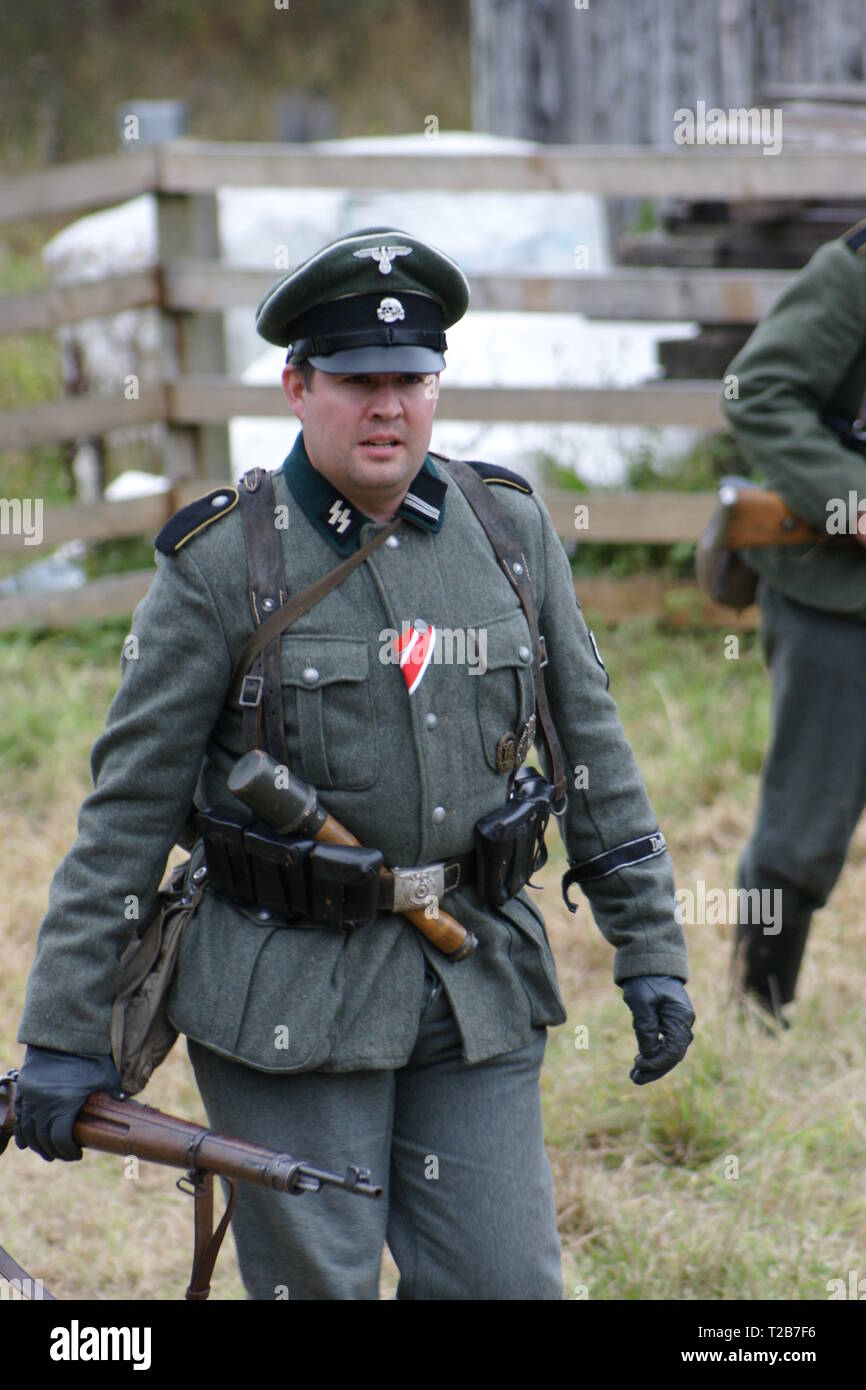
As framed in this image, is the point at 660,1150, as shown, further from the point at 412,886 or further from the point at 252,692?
the point at 252,692

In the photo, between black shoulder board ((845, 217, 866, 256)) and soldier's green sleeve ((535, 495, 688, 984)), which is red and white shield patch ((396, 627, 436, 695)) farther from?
black shoulder board ((845, 217, 866, 256))

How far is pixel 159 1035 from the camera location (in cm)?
264

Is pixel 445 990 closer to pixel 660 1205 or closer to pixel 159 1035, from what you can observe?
pixel 159 1035

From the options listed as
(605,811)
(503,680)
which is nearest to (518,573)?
(503,680)

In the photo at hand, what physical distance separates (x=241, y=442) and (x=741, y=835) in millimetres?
3522

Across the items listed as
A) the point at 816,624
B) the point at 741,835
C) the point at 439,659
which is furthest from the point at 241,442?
the point at 439,659

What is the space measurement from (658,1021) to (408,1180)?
46 centimetres

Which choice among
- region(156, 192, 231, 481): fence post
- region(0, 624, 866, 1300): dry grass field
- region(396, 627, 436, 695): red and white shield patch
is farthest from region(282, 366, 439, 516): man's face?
region(156, 192, 231, 481): fence post

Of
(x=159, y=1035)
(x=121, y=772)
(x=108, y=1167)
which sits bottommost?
(x=108, y=1167)

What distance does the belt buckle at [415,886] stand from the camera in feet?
8.32

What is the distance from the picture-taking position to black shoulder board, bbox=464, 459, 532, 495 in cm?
279

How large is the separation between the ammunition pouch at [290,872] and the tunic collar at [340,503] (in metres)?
0.44

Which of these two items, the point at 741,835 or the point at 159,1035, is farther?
the point at 741,835

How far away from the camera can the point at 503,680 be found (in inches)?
103
